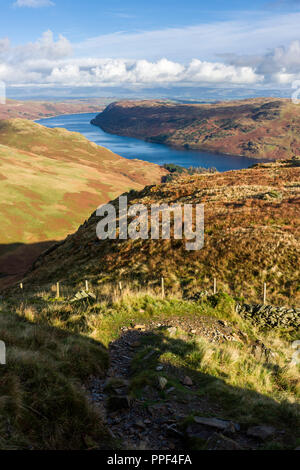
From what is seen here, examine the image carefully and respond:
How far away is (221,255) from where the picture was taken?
2300cm

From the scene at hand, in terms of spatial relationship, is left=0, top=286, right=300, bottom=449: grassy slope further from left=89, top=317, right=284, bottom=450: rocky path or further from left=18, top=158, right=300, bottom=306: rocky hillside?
left=18, top=158, right=300, bottom=306: rocky hillside

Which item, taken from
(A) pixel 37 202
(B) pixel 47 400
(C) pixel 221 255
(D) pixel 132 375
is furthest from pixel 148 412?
(A) pixel 37 202

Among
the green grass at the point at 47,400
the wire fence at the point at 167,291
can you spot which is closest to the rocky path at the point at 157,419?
the green grass at the point at 47,400

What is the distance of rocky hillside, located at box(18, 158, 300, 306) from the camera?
20094 mm

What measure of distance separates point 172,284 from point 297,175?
38.3m

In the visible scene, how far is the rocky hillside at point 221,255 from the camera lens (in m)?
20.1

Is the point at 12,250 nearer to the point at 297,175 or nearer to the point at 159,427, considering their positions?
the point at 297,175

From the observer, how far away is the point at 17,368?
273 inches

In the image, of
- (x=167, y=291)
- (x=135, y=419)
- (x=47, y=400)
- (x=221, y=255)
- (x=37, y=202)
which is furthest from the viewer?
(x=37, y=202)

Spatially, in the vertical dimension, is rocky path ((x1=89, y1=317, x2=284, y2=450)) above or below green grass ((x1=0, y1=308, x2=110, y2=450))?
below

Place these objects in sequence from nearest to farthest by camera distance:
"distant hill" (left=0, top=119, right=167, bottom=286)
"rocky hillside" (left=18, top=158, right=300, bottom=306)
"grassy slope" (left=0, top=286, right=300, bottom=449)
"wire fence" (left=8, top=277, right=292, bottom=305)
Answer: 1. "grassy slope" (left=0, top=286, right=300, bottom=449)
2. "wire fence" (left=8, top=277, right=292, bottom=305)
3. "rocky hillside" (left=18, top=158, right=300, bottom=306)
4. "distant hill" (left=0, top=119, right=167, bottom=286)

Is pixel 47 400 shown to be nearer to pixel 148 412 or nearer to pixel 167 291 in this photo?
pixel 148 412

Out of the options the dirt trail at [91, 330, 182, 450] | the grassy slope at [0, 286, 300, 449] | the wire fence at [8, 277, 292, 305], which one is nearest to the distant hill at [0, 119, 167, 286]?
the wire fence at [8, 277, 292, 305]

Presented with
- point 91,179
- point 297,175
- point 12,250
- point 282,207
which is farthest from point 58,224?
point 282,207
